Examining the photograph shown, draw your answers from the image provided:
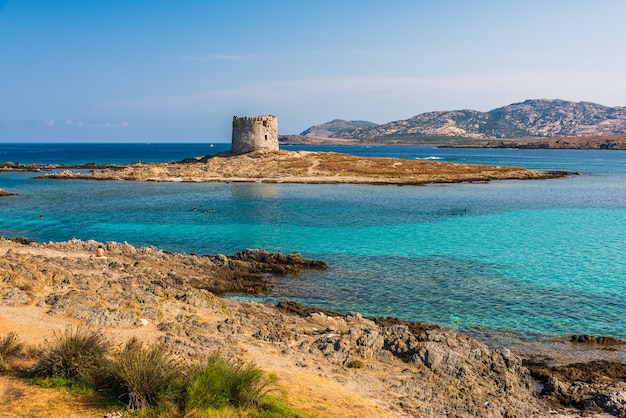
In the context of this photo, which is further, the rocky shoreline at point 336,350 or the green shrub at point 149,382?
→ the rocky shoreline at point 336,350

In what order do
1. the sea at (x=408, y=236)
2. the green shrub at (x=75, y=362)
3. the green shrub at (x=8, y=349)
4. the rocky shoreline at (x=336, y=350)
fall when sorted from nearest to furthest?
the green shrub at (x=75, y=362) → the green shrub at (x=8, y=349) → the rocky shoreline at (x=336, y=350) → the sea at (x=408, y=236)

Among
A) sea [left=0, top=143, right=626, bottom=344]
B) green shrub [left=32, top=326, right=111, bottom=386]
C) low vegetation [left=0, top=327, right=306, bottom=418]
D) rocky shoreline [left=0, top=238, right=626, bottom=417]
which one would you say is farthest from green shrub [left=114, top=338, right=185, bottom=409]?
sea [left=0, top=143, right=626, bottom=344]

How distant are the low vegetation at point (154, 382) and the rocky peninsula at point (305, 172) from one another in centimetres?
5340

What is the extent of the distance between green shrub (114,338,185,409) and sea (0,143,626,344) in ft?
31.6

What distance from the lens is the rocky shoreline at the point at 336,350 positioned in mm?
10633

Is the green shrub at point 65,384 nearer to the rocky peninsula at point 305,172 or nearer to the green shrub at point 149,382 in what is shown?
the green shrub at point 149,382

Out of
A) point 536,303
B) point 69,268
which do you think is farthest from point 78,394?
point 536,303

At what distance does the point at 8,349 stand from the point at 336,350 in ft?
24.3

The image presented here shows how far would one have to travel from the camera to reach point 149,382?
8523 mm

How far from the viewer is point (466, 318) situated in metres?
16.8

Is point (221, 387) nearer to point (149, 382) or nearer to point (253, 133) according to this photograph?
point (149, 382)

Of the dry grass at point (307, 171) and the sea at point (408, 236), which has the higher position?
the dry grass at point (307, 171)

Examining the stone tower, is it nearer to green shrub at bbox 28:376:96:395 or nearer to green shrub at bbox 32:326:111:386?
green shrub at bbox 32:326:111:386

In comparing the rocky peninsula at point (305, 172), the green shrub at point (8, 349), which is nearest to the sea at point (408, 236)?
the rocky peninsula at point (305, 172)
